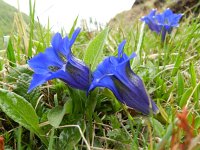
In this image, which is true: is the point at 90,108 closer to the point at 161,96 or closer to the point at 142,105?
the point at 142,105

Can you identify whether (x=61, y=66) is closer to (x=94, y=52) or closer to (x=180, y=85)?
(x=94, y=52)

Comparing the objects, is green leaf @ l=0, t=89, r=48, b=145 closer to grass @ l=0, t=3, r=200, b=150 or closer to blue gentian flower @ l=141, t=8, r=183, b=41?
grass @ l=0, t=3, r=200, b=150

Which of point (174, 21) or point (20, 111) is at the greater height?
point (174, 21)

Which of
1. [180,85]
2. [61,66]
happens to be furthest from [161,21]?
[61,66]

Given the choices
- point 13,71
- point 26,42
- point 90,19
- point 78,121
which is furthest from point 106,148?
point 90,19

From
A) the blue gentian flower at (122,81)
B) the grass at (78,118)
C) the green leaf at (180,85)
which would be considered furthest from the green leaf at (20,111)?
the green leaf at (180,85)
